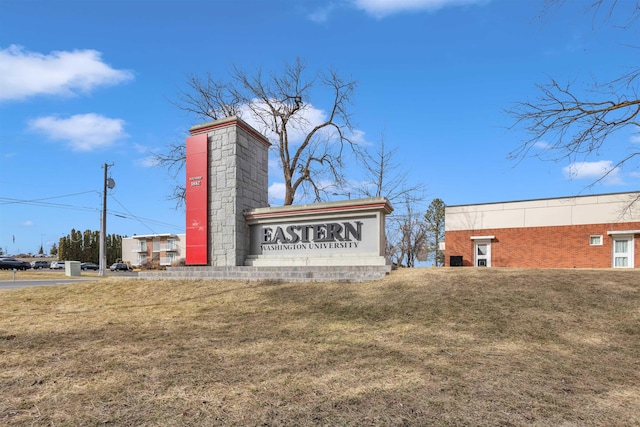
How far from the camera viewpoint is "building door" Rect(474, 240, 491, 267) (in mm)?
22688

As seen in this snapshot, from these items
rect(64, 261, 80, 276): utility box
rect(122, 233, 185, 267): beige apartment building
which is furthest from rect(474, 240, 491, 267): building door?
rect(122, 233, 185, 267): beige apartment building

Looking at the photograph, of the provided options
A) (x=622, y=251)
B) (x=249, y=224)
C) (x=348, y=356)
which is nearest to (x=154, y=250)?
(x=249, y=224)

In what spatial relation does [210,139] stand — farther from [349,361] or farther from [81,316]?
[349,361]

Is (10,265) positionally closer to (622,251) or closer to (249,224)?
(249,224)

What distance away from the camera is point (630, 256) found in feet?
61.7

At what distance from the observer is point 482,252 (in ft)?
75.5

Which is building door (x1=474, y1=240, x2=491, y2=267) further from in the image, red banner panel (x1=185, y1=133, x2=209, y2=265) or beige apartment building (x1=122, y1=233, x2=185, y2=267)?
beige apartment building (x1=122, y1=233, x2=185, y2=267)

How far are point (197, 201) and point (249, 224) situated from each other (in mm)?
1974

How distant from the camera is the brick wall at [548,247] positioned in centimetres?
1945

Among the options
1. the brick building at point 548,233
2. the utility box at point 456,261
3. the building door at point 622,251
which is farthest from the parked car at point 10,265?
the building door at point 622,251

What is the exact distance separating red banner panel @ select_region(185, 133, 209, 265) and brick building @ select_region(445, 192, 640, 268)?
54.8 ft

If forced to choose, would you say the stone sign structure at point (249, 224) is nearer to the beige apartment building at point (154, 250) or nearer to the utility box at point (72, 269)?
the utility box at point (72, 269)

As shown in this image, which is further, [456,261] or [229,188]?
[456,261]

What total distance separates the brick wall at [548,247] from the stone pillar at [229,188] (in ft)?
53.3
